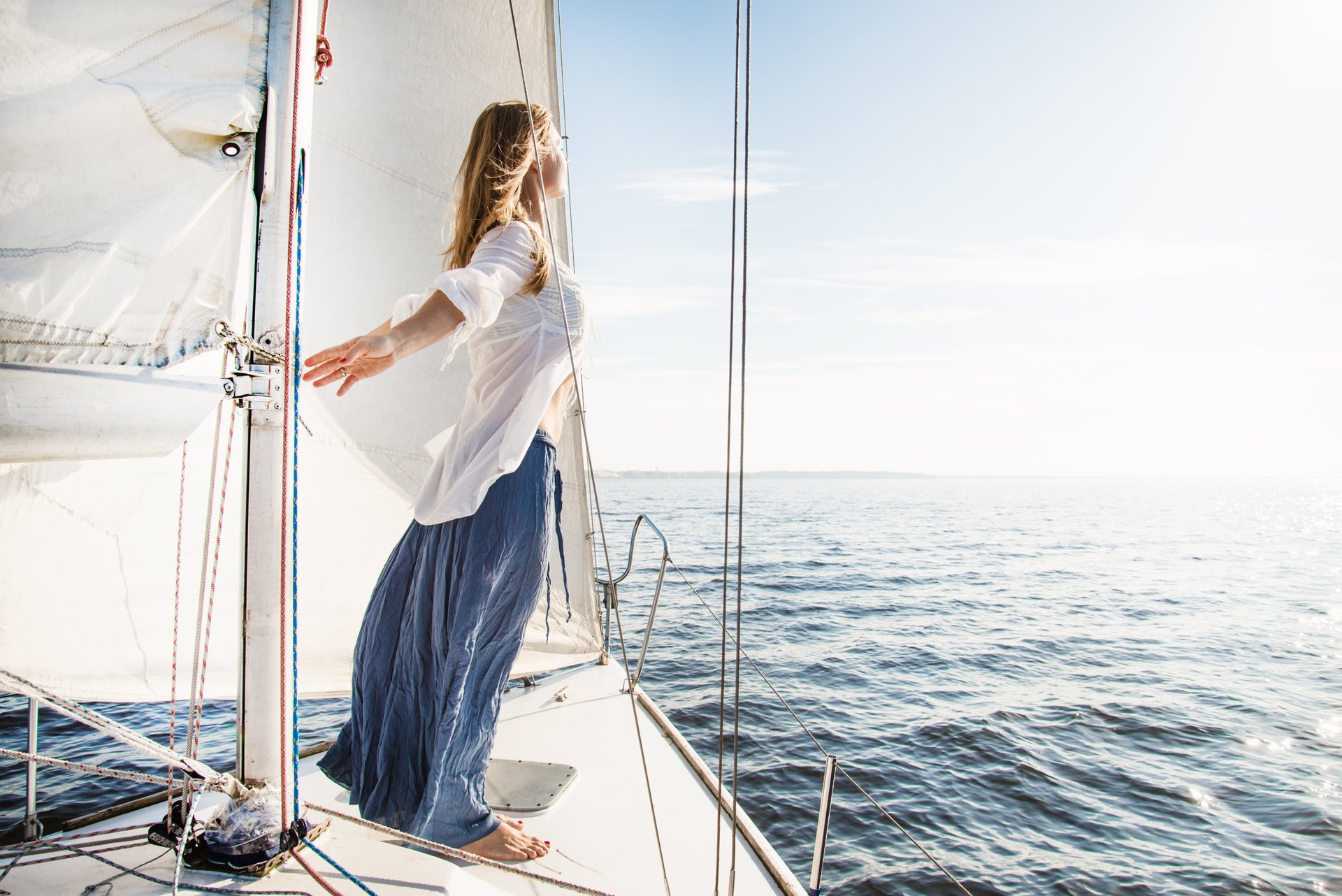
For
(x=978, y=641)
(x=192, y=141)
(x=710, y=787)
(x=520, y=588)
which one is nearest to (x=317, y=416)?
(x=520, y=588)

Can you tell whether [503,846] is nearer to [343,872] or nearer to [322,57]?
[343,872]

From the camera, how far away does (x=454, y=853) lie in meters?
1.42

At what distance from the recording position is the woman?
1508mm

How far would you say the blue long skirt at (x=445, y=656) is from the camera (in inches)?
59.6

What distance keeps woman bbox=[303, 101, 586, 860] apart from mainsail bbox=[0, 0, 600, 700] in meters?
0.34

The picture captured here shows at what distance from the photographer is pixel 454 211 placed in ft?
5.55

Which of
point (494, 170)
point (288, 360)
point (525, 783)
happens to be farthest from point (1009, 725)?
point (288, 360)

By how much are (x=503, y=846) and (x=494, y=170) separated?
1450 mm

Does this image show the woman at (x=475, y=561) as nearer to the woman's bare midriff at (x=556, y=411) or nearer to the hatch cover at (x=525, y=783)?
the woman's bare midriff at (x=556, y=411)

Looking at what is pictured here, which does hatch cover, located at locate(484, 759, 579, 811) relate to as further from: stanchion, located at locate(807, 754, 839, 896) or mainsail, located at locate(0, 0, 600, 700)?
stanchion, located at locate(807, 754, 839, 896)

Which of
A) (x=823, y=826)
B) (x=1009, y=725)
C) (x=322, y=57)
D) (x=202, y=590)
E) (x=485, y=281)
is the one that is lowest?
(x=1009, y=725)

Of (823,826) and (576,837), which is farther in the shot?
(576,837)

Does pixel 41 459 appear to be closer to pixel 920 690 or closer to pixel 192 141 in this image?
pixel 192 141

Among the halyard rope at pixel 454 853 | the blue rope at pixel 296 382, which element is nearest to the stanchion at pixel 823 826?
the halyard rope at pixel 454 853
